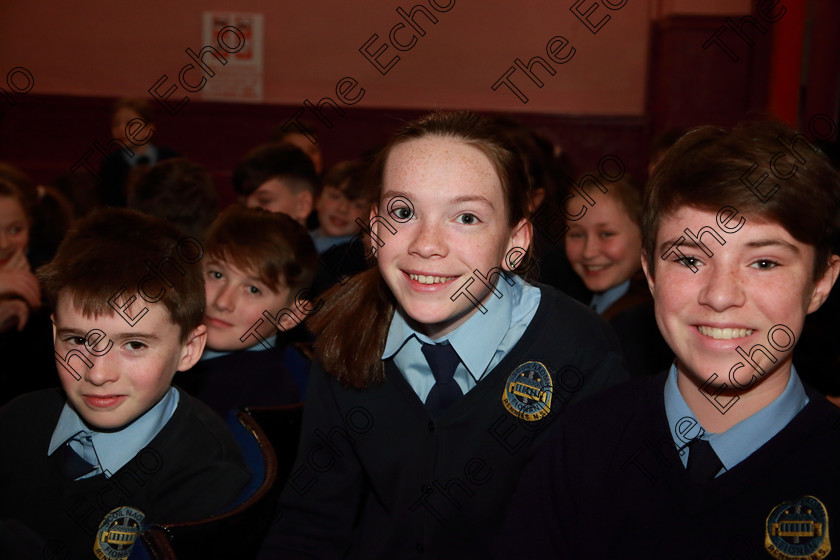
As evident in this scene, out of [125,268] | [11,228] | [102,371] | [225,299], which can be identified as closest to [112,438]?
[102,371]

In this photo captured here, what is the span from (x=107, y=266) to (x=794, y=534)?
4.78ft

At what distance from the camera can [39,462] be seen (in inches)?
65.7

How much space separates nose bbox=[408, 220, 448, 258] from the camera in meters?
1.59

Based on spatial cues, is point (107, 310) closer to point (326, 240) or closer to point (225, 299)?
point (225, 299)

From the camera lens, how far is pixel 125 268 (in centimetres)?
173

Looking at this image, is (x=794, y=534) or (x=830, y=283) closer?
(x=794, y=534)

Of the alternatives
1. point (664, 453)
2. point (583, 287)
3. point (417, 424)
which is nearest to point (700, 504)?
point (664, 453)

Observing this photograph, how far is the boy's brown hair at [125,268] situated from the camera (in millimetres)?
1681

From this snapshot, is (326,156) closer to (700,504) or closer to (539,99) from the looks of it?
(539,99)

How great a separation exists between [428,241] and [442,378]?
1.04 ft

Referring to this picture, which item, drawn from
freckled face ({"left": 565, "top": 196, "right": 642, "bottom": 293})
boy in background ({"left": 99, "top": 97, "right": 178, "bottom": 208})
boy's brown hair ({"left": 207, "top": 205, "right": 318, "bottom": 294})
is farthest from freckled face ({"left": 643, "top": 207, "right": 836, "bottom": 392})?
boy in background ({"left": 99, "top": 97, "right": 178, "bottom": 208})

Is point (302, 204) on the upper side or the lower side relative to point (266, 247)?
upper

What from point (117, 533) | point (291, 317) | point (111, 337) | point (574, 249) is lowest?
point (117, 533)

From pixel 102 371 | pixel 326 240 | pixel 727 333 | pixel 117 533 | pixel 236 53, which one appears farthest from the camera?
pixel 236 53
